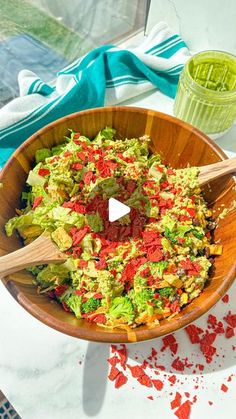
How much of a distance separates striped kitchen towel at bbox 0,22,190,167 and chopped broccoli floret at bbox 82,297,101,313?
56 centimetres

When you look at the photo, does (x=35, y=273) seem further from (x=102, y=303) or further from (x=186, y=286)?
(x=186, y=286)

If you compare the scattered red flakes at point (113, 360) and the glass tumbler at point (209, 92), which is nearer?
the scattered red flakes at point (113, 360)

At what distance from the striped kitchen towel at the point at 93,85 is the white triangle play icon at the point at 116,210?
1.53ft

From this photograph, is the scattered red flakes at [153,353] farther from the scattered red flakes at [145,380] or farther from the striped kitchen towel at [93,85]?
the striped kitchen towel at [93,85]

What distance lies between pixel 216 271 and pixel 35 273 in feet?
1.35

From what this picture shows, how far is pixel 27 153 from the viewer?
110cm

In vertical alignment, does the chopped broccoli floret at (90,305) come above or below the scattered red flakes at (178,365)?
above

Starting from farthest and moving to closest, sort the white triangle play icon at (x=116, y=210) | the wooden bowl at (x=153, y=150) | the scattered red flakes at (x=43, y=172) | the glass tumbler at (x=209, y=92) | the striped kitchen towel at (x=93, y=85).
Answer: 1. the striped kitchen towel at (x=93, y=85)
2. the glass tumbler at (x=209, y=92)
3. the scattered red flakes at (x=43, y=172)
4. the white triangle play icon at (x=116, y=210)
5. the wooden bowl at (x=153, y=150)

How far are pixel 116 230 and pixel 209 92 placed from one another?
1.56 ft

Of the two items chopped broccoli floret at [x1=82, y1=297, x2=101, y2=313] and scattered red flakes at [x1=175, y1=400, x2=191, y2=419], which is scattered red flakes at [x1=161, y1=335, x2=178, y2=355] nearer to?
→ scattered red flakes at [x1=175, y1=400, x2=191, y2=419]

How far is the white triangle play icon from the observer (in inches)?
39.3

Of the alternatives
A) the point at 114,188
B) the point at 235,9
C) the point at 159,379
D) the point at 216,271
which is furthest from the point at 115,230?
the point at 235,9

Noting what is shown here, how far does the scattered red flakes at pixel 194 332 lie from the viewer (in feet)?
3.60
